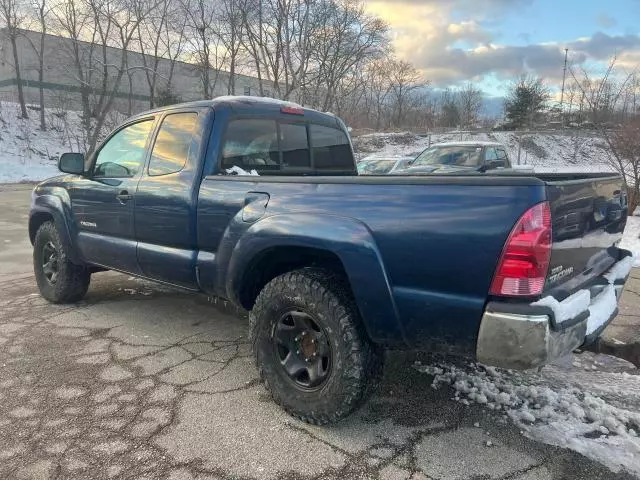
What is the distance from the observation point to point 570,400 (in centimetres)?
325

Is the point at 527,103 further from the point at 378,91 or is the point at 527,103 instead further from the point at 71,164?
the point at 71,164

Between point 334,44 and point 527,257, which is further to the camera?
point 334,44

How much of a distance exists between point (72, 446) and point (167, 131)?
237 cm

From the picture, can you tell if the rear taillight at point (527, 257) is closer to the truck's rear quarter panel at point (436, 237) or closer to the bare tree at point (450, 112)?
the truck's rear quarter panel at point (436, 237)

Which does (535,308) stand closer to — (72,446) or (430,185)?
(430,185)

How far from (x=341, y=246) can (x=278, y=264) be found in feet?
2.47

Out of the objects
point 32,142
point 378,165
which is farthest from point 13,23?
point 378,165

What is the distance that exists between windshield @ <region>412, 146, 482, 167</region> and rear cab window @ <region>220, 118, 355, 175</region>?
8743 millimetres

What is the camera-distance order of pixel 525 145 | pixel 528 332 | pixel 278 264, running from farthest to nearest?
pixel 525 145, pixel 278 264, pixel 528 332

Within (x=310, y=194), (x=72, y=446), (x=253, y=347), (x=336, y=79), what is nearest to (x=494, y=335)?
(x=310, y=194)

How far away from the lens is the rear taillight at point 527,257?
2.27m

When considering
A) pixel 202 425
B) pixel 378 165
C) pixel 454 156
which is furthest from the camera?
pixel 378 165

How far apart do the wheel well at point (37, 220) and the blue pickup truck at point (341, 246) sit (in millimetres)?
1157

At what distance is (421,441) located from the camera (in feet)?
9.43
